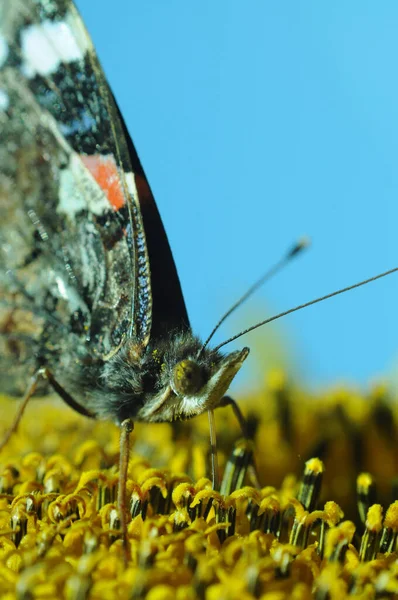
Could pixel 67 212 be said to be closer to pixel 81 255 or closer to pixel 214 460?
pixel 81 255

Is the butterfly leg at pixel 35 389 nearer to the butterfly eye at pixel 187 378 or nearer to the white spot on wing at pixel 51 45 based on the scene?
the butterfly eye at pixel 187 378

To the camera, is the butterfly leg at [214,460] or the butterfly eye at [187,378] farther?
the butterfly leg at [214,460]

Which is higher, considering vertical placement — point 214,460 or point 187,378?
point 187,378

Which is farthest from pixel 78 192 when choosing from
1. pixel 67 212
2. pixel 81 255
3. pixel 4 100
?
pixel 4 100

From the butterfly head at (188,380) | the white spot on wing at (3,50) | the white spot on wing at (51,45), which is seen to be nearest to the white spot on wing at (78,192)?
the white spot on wing at (51,45)

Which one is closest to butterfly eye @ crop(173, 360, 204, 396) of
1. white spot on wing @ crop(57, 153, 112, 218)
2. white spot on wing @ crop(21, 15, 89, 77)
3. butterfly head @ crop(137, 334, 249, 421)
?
butterfly head @ crop(137, 334, 249, 421)

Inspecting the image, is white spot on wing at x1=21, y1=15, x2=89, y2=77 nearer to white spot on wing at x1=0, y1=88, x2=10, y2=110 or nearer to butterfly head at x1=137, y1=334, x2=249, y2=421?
white spot on wing at x1=0, y1=88, x2=10, y2=110
